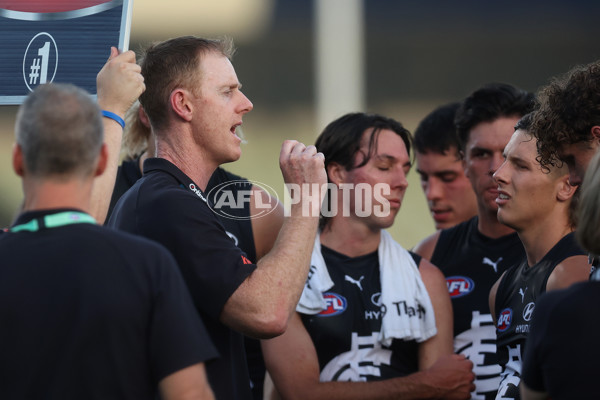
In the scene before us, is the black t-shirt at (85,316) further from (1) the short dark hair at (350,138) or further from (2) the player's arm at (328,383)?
(1) the short dark hair at (350,138)

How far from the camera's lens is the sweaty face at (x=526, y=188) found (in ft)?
10.5

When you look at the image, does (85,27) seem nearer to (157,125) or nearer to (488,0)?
(157,125)

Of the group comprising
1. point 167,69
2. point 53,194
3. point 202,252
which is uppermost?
point 167,69

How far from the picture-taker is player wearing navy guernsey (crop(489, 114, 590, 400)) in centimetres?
299

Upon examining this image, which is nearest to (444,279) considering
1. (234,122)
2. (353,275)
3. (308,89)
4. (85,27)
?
(353,275)

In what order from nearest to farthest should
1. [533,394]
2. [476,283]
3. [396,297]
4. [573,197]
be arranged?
[533,394] < [573,197] < [396,297] < [476,283]

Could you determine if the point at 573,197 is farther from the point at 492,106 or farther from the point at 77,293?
the point at 77,293

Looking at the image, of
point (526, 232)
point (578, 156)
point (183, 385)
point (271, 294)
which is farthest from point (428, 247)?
point (183, 385)

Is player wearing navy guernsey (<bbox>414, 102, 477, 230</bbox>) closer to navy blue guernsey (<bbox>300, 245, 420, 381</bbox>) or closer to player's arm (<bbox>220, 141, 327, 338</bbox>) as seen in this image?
navy blue guernsey (<bbox>300, 245, 420, 381</bbox>)

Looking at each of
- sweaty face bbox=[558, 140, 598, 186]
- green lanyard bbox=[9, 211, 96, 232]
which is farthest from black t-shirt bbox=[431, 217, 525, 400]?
green lanyard bbox=[9, 211, 96, 232]

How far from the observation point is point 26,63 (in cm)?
267

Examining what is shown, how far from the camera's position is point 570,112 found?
274cm

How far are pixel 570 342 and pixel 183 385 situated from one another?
0.88 m

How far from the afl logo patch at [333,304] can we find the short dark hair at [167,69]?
1.18 meters
